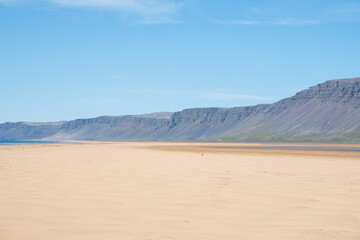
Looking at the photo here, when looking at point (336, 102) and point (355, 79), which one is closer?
point (336, 102)

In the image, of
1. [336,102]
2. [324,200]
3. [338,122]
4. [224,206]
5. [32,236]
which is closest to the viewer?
[32,236]

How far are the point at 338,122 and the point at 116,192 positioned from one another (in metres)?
149

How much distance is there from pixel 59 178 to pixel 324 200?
7.78m

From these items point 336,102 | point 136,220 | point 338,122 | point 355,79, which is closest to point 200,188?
point 136,220

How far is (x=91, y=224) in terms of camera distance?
6.61 meters

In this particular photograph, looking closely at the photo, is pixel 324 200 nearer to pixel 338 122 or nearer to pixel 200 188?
pixel 200 188

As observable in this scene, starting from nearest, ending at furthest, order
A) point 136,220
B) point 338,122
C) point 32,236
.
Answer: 1. point 32,236
2. point 136,220
3. point 338,122

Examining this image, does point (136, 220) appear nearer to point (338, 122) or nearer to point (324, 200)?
point (324, 200)

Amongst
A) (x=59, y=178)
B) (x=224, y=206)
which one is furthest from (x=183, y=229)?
(x=59, y=178)

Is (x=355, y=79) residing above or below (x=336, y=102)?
above

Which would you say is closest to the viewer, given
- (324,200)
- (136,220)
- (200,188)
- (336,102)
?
(136,220)

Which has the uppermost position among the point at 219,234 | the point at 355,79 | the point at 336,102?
the point at 355,79

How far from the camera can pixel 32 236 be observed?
19.2ft

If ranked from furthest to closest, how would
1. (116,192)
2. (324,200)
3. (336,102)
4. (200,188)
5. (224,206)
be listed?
(336,102), (200,188), (116,192), (324,200), (224,206)
